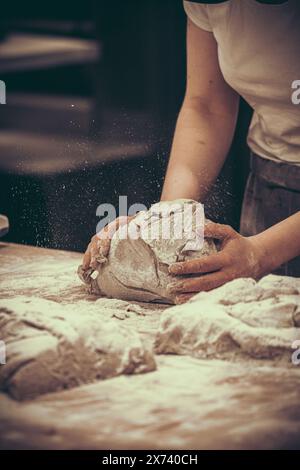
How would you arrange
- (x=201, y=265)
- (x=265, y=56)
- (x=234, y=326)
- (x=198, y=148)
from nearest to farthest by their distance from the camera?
(x=234, y=326)
(x=201, y=265)
(x=265, y=56)
(x=198, y=148)

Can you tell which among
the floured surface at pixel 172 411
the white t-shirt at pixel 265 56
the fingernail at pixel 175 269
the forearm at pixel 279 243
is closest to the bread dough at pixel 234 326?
the floured surface at pixel 172 411

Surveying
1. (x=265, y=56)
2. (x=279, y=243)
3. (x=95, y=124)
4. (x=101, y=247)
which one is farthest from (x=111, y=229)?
(x=95, y=124)

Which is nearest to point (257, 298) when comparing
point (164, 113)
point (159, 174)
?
point (159, 174)

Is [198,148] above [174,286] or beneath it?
above

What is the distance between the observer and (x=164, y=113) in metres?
4.23

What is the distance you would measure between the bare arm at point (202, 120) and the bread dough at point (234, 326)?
59 cm

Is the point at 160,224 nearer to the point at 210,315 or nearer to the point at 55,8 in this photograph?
the point at 210,315

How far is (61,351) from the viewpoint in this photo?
1397 millimetres

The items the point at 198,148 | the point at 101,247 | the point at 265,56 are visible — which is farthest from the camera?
the point at 198,148

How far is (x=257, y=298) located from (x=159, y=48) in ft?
8.71

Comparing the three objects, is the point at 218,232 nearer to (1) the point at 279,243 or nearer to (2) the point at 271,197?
(1) the point at 279,243

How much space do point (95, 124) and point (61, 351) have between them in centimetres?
368
